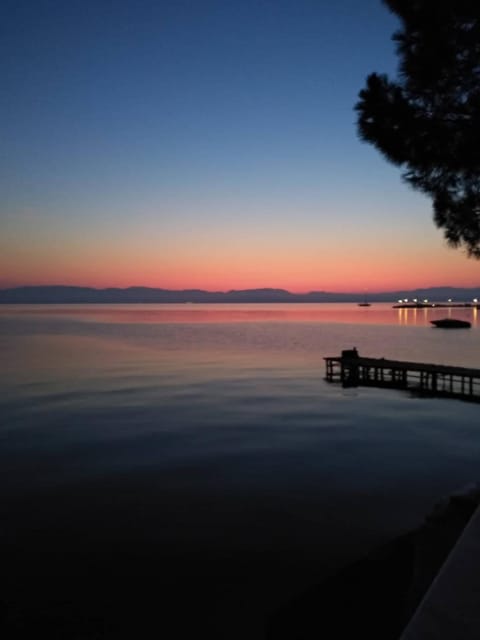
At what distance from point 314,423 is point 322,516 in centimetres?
929

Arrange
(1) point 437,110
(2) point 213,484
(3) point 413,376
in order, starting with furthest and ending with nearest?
(3) point 413,376
(2) point 213,484
(1) point 437,110

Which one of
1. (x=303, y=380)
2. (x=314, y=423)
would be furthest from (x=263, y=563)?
(x=303, y=380)

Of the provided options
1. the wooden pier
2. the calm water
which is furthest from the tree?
the wooden pier

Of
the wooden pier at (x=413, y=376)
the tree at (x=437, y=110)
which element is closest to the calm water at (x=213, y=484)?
the wooden pier at (x=413, y=376)

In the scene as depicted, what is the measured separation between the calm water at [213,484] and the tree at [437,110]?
644 centimetres

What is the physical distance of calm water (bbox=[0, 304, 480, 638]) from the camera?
7.74 metres

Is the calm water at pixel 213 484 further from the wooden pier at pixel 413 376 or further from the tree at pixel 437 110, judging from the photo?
the tree at pixel 437 110

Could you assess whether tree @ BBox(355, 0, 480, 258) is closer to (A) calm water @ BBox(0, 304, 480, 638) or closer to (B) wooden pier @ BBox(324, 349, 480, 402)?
(A) calm water @ BBox(0, 304, 480, 638)

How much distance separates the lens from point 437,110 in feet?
28.8

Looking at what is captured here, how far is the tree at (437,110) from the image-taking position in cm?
797

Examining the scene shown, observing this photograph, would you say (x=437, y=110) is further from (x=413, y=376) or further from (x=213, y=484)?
(x=413, y=376)

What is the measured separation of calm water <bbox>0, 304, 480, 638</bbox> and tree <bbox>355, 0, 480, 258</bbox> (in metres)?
6.44

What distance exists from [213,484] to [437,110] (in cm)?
977

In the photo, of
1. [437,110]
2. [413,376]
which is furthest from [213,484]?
[413,376]
